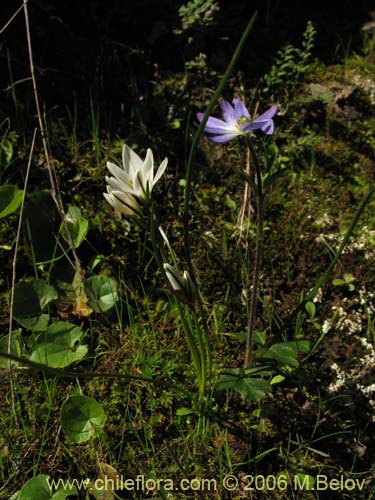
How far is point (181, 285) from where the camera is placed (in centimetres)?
145

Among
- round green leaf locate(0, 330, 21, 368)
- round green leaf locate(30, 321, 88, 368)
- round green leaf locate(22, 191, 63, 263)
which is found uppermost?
round green leaf locate(22, 191, 63, 263)

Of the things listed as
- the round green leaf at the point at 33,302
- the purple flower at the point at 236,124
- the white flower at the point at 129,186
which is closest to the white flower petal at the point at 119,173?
the white flower at the point at 129,186

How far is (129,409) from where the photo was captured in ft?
6.01

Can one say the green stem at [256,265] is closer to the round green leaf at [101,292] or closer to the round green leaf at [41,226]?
the round green leaf at [101,292]

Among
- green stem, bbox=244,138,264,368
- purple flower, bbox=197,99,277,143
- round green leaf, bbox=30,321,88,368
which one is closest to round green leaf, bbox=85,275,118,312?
round green leaf, bbox=30,321,88,368

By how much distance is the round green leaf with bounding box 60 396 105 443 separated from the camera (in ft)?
5.62

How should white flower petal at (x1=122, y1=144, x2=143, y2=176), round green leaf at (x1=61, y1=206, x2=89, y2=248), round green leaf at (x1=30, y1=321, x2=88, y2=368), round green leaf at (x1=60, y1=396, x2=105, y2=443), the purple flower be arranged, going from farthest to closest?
round green leaf at (x1=61, y1=206, x2=89, y2=248) < round green leaf at (x1=30, y1=321, x2=88, y2=368) < round green leaf at (x1=60, y1=396, x2=105, y2=443) < white flower petal at (x1=122, y1=144, x2=143, y2=176) < the purple flower

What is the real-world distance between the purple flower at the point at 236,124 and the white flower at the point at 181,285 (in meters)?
0.34

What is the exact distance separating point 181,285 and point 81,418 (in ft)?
1.91

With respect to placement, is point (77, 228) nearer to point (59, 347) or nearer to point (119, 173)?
point (59, 347)

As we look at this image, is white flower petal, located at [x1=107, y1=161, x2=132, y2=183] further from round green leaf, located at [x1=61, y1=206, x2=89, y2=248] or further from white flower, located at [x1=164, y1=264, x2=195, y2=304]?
round green leaf, located at [x1=61, y1=206, x2=89, y2=248]

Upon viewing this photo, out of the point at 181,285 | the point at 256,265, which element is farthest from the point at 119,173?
the point at 256,265

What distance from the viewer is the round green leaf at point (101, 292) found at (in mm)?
1984

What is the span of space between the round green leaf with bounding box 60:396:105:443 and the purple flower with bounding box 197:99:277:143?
0.87m
